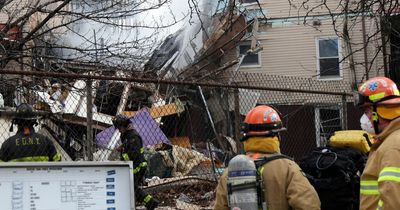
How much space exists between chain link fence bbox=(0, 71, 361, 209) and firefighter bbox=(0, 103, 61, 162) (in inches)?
93.6

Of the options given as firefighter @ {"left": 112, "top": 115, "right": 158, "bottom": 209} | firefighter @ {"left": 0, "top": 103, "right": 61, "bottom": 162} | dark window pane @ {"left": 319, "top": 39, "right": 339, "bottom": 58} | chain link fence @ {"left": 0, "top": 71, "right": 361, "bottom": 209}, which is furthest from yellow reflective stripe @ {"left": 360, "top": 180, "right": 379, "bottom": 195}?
dark window pane @ {"left": 319, "top": 39, "right": 339, "bottom": 58}

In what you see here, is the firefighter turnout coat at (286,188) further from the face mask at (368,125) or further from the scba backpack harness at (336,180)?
the scba backpack harness at (336,180)

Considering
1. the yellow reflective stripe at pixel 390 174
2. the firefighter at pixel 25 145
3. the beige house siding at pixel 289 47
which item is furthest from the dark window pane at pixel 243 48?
the yellow reflective stripe at pixel 390 174

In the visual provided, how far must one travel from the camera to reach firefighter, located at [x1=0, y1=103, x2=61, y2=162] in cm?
550

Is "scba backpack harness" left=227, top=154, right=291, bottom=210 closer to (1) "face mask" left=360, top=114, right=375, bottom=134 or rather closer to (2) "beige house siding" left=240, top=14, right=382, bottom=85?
(1) "face mask" left=360, top=114, right=375, bottom=134

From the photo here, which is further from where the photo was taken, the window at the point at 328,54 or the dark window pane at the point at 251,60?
the dark window pane at the point at 251,60

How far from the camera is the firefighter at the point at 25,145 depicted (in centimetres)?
550

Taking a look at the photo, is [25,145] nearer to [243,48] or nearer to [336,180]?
[336,180]

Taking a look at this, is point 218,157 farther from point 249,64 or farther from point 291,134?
point 249,64

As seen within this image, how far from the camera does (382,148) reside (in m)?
2.97

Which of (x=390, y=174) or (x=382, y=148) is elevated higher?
(x=382, y=148)

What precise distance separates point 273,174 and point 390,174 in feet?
2.77

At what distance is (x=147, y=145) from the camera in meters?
12.1

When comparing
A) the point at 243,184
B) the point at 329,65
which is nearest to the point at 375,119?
the point at 243,184
